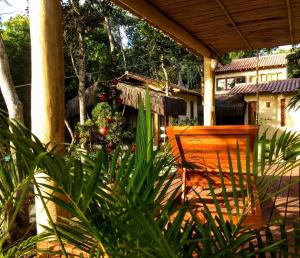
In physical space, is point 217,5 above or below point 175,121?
above

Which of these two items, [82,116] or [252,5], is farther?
[82,116]

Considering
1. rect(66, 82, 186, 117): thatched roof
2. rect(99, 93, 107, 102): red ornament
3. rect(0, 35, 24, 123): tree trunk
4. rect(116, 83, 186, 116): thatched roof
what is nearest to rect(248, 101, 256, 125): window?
rect(66, 82, 186, 117): thatched roof

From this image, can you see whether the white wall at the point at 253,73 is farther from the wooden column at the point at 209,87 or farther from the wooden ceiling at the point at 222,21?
the wooden ceiling at the point at 222,21

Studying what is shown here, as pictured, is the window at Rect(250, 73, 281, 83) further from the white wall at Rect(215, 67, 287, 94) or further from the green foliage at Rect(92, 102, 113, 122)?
the green foliage at Rect(92, 102, 113, 122)

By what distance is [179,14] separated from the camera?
426 cm

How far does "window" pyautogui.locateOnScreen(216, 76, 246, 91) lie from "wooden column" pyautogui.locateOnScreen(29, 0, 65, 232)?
26855 millimetres

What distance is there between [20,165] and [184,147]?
2.04m

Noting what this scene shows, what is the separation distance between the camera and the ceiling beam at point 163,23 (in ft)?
11.8

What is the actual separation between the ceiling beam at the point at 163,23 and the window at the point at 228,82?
22.5m

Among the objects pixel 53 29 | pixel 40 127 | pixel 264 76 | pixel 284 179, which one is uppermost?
pixel 264 76

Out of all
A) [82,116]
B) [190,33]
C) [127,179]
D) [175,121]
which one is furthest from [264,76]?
[127,179]

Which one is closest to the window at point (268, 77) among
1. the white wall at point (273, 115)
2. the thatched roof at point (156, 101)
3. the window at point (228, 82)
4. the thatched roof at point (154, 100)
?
the window at point (228, 82)

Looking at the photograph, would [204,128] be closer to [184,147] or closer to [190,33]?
[184,147]

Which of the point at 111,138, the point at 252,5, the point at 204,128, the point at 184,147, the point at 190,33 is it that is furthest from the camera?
the point at 111,138
